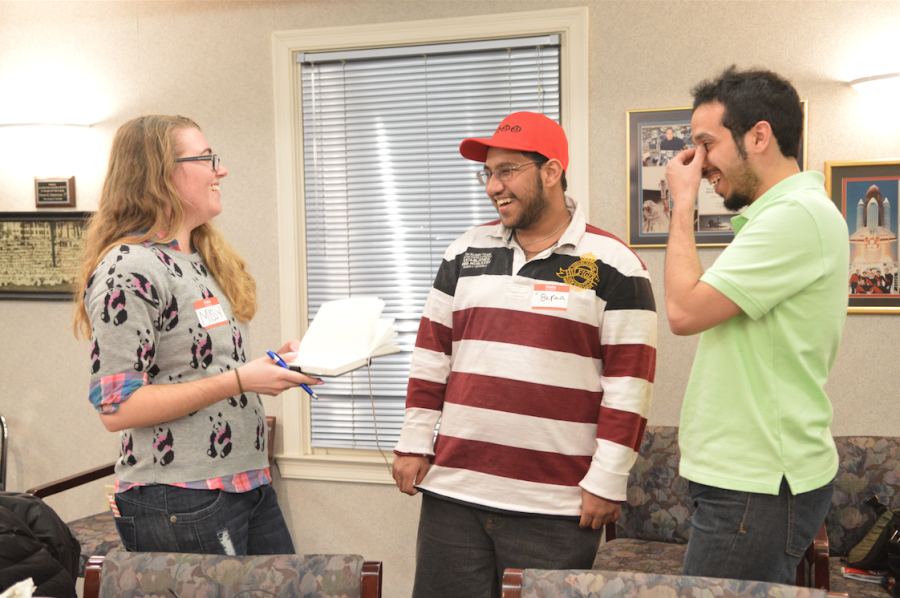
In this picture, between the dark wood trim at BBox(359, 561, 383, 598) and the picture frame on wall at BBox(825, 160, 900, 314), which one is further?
the picture frame on wall at BBox(825, 160, 900, 314)

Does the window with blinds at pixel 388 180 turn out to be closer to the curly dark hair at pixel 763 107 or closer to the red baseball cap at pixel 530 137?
the red baseball cap at pixel 530 137

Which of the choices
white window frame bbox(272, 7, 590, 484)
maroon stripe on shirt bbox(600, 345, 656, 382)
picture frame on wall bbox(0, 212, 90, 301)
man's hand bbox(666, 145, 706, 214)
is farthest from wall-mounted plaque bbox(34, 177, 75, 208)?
man's hand bbox(666, 145, 706, 214)

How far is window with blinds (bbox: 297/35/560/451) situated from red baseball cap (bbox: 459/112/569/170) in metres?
1.10

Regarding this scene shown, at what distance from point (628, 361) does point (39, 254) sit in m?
3.13

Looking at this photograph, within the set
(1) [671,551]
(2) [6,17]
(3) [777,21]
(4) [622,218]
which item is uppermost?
(2) [6,17]

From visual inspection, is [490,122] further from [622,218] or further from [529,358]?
[529,358]

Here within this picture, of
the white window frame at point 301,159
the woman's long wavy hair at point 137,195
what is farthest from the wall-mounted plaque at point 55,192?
the woman's long wavy hair at point 137,195

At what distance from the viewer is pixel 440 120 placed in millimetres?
2986

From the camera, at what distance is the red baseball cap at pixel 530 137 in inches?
70.5

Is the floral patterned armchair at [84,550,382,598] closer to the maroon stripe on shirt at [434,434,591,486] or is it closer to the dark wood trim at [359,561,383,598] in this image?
the dark wood trim at [359,561,383,598]

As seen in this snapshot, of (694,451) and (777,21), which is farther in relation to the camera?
(777,21)

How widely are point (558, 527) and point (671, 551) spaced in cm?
90

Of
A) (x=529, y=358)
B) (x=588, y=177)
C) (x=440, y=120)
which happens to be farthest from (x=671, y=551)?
(x=440, y=120)

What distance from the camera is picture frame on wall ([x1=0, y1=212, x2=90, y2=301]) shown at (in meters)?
3.36
